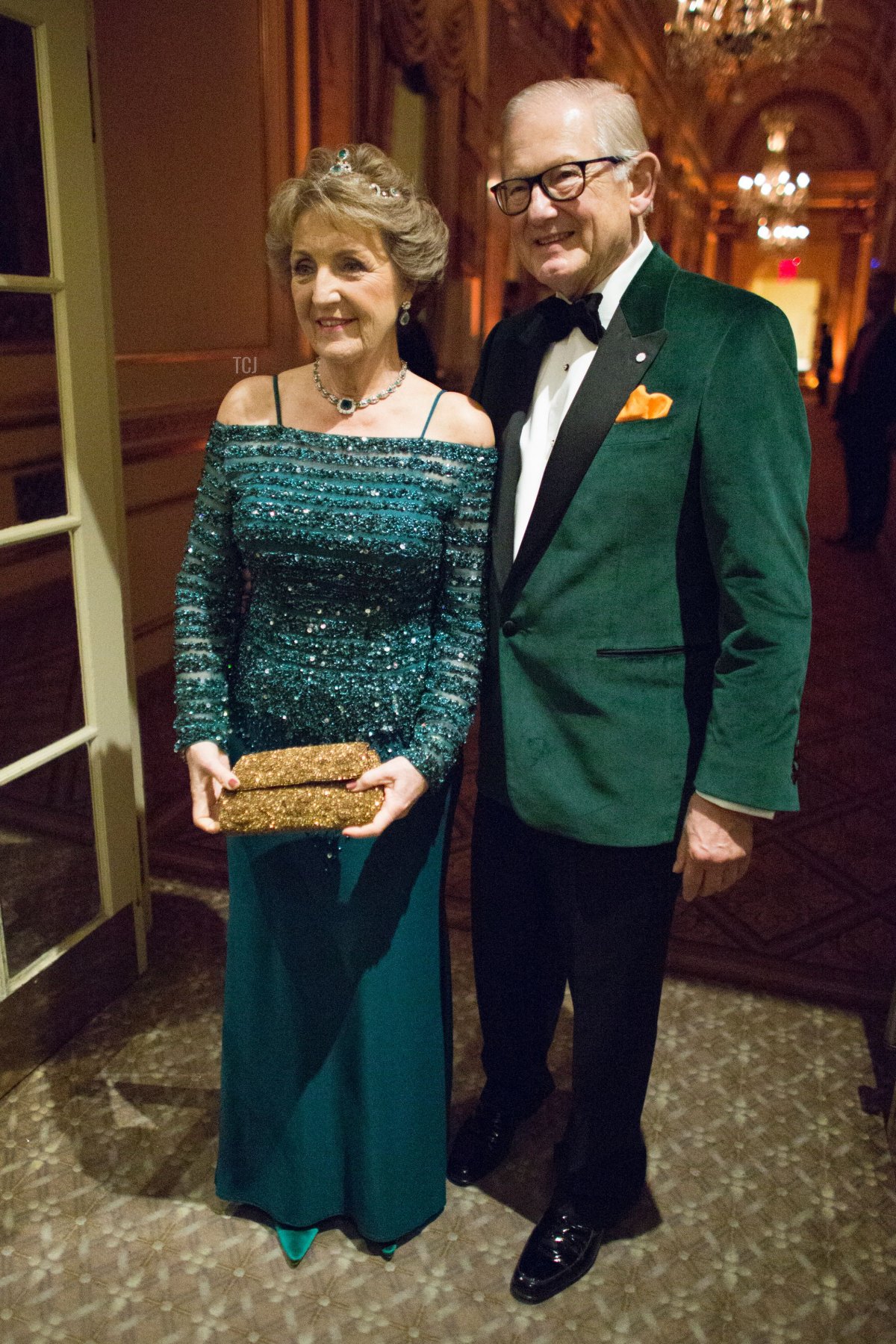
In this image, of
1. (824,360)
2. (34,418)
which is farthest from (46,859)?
(824,360)

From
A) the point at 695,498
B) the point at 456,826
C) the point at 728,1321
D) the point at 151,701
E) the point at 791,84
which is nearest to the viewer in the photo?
the point at 695,498

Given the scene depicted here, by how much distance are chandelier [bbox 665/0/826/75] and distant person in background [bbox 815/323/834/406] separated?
618 centimetres

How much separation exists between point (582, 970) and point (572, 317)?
0.97m

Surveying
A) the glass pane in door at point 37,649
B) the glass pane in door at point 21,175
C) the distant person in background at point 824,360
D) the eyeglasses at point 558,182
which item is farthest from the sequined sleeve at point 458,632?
the distant person in background at point 824,360

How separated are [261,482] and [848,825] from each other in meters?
2.59

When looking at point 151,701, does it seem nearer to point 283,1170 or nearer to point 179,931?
point 179,931

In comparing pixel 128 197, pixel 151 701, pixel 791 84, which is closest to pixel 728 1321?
pixel 151 701

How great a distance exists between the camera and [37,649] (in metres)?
3.17

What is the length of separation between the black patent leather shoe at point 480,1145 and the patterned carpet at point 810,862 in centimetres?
78

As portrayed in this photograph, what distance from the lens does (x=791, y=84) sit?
1703 cm

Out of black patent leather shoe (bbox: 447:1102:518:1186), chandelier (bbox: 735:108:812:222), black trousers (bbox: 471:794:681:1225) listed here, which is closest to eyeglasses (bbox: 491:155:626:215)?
black trousers (bbox: 471:794:681:1225)

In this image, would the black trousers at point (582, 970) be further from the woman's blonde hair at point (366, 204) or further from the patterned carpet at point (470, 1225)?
the woman's blonde hair at point (366, 204)

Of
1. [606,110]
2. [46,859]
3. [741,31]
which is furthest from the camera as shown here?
[741,31]

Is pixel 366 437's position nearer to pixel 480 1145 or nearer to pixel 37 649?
pixel 480 1145
